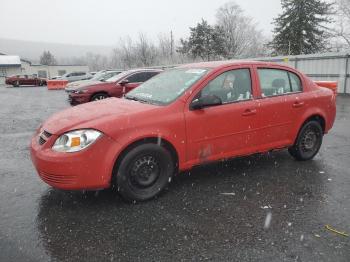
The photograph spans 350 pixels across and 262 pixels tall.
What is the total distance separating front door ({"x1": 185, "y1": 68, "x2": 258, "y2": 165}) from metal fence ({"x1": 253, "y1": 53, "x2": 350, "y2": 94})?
45.2 feet

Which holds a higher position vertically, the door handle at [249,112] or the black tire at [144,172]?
the door handle at [249,112]

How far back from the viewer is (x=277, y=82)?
5.22m

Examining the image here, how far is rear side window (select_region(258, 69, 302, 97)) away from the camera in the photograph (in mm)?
5039

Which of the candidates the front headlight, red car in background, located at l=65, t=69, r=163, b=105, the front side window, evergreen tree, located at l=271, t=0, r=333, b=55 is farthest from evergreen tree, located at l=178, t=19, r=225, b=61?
the front headlight

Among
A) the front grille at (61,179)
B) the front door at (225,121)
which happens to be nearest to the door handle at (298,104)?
the front door at (225,121)

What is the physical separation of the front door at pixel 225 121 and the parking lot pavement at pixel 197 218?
47 cm

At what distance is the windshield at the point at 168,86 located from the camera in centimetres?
446

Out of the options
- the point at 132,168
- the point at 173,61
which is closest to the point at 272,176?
the point at 132,168

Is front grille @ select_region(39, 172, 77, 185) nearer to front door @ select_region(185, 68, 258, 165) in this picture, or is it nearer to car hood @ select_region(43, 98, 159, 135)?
car hood @ select_region(43, 98, 159, 135)

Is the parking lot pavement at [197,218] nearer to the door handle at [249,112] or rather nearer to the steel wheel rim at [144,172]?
the steel wheel rim at [144,172]

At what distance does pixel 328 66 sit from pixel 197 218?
16647mm

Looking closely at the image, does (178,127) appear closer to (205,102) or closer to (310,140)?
(205,102)

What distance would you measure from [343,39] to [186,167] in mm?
45998

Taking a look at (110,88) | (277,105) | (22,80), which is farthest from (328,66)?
(22,80)
